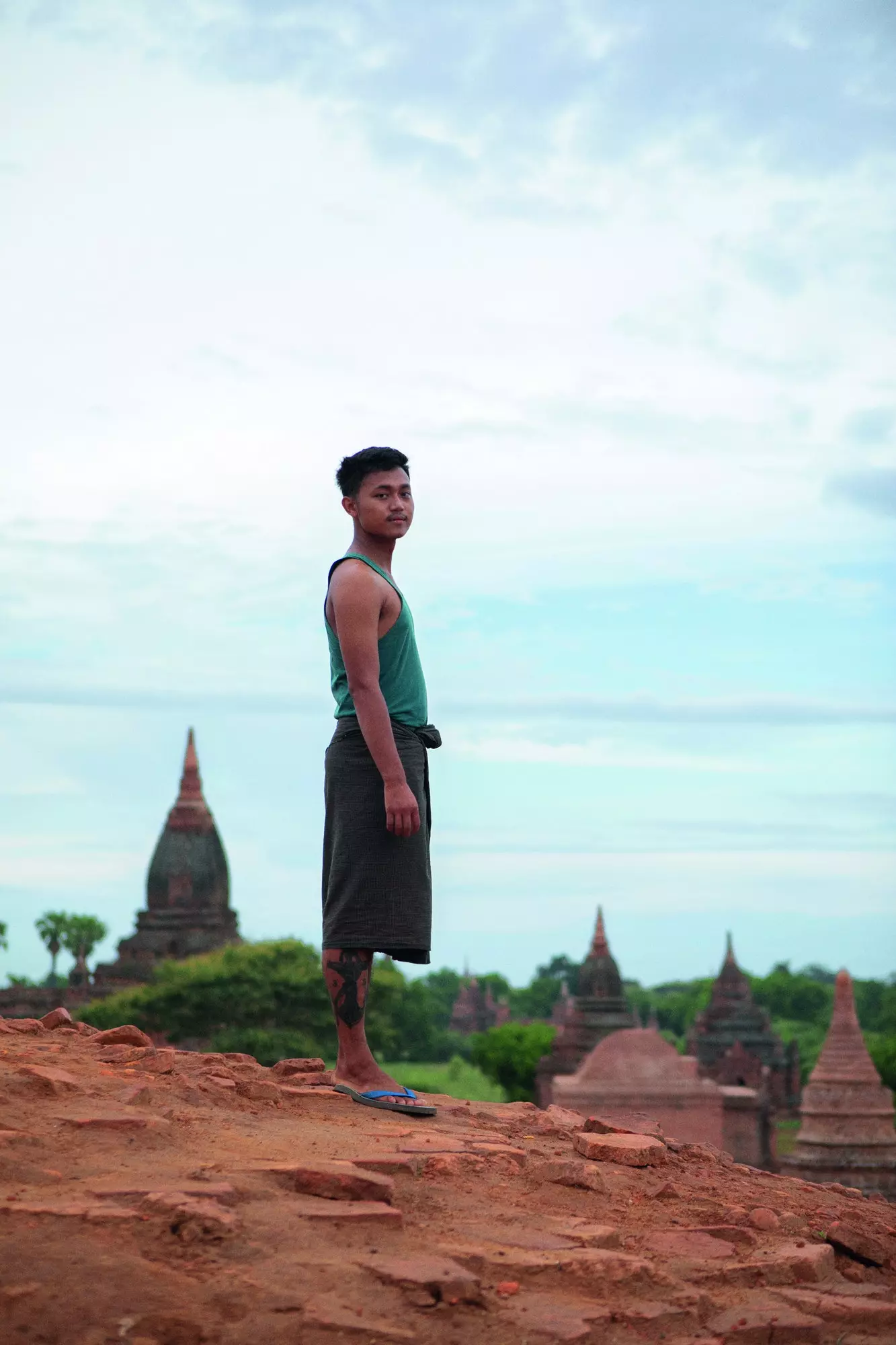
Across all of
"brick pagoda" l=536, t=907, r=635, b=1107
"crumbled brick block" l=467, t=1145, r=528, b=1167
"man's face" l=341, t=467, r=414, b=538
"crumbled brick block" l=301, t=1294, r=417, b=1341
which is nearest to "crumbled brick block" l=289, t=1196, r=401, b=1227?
"crumbled brick block" l=301, t=1294, r=417, b=1341

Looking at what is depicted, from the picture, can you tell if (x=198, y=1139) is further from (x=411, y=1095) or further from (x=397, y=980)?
(x=397, y=980)

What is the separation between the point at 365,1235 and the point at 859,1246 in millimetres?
1473

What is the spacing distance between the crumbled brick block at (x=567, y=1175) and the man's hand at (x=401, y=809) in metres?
1.19

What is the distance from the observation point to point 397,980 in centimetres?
3941

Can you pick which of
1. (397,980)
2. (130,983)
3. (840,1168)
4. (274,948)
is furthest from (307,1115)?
(130,983)

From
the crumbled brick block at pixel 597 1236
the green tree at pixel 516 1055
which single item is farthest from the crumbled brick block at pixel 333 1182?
the green tree at pixel 516 1055

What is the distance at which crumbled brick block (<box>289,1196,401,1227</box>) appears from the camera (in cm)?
369

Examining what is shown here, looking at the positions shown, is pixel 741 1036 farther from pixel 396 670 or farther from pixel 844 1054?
pixel 396 670

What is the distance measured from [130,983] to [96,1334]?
4059cm

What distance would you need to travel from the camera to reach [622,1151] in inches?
190

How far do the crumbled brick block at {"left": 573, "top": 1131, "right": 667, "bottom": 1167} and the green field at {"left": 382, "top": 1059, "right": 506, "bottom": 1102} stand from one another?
39162 millimetres

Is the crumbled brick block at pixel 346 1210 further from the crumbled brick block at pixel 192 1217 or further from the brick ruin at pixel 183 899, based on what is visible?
the brick ruin at pixel 183 899

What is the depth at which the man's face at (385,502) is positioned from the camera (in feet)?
17.6

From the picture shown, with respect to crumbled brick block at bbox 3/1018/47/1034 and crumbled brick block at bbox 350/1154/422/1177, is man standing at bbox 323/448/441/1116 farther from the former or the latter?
crumbled brick block at bbox 3/1018/47/1034
